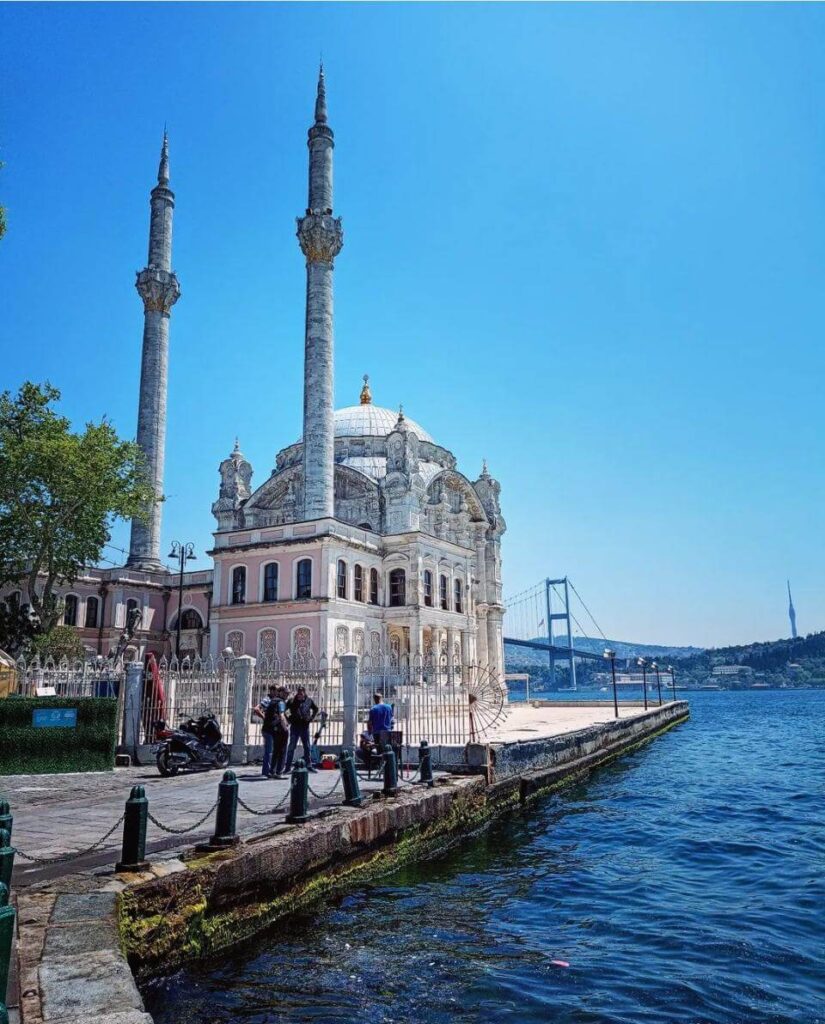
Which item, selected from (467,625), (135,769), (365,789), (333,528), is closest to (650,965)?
(365,789)

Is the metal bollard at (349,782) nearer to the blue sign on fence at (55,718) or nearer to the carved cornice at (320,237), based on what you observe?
the blue sign on fence at (55,718)

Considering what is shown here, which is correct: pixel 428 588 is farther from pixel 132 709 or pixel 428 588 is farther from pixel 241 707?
pixel 132 709

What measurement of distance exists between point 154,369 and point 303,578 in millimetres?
13562

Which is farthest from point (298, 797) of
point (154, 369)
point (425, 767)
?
point (154, 369)

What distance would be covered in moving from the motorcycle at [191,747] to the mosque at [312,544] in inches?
565

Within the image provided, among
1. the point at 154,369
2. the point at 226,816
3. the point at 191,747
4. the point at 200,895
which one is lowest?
the point at 200,895

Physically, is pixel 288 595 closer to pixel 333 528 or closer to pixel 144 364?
pixel 333 528

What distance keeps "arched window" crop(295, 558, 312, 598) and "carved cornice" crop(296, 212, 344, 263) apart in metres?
12.8

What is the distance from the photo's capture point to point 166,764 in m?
11.8

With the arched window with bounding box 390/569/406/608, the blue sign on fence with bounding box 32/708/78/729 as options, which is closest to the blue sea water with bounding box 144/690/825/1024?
the blue sign on fence with bounding box 32/708/78/729

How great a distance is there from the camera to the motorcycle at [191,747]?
1183 centimetres

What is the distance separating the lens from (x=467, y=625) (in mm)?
37062

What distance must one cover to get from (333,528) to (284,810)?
21.4 m

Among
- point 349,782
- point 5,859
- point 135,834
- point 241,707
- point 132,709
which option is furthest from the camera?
point 241,707
